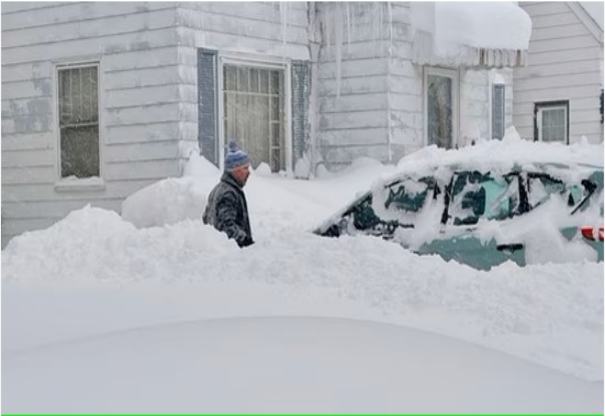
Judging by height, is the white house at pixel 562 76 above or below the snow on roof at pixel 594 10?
below

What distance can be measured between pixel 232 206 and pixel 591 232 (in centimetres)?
303

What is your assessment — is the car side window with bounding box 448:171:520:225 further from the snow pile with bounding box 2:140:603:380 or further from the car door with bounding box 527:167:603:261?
the snow pile with bounding box 2:140:603:380

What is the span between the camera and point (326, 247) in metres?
6.69

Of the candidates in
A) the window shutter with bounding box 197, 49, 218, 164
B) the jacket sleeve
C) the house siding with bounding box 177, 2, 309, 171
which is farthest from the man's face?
the window shutter with bounding box 197, 49, 218, 164

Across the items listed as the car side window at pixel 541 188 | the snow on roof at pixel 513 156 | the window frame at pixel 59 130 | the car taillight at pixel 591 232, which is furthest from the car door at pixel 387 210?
the window frame at pixel 59 130

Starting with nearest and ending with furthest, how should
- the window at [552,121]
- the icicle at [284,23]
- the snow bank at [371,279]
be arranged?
the snow bank at [371,279] → the icicle at [284,23] → the window at [552,121]

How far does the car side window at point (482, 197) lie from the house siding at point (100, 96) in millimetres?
5292

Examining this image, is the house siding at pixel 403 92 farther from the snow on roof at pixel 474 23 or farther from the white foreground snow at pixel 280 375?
the white foreground snow at pixel 280 375

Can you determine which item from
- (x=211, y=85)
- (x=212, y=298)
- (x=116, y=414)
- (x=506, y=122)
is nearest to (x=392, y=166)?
(x=211, y=85)

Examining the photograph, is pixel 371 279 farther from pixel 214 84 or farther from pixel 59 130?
pixel 59 130

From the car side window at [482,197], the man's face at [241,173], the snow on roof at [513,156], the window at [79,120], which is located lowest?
the car side window at [482,197]

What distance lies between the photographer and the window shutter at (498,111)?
16.2 metres

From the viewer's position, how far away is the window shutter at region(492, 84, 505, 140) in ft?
53.0

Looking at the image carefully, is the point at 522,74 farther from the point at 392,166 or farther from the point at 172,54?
the point at 172,54
